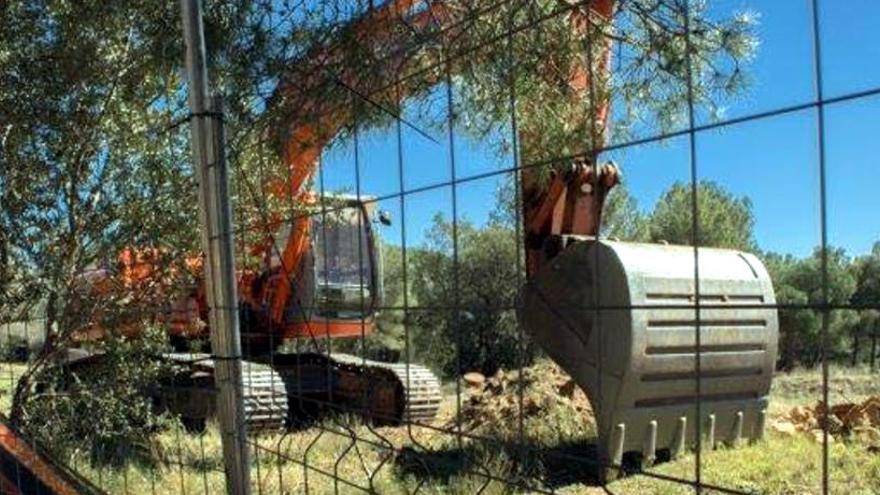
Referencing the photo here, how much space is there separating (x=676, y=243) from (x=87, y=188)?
2975 millimetres

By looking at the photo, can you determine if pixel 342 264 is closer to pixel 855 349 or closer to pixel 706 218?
pixel 706 218

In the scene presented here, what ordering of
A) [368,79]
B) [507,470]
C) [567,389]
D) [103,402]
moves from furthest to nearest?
1. [567,389]
2. [103,402]
3. [507,470]
4. [368,79]

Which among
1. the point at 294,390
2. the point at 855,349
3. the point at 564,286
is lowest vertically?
the point at 294,390

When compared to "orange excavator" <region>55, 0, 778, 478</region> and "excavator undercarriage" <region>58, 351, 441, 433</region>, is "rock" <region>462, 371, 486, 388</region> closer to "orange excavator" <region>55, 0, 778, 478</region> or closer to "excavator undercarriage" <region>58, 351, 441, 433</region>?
"excavator undercarriage" <region>58, 351, 441, 433</region>

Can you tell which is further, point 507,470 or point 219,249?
point 507,470

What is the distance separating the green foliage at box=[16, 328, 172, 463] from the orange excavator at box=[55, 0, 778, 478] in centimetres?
22

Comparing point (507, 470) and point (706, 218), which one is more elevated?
point (706, 218)

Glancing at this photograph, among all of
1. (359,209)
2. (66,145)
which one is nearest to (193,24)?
(359,209)

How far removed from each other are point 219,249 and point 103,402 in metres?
3.28

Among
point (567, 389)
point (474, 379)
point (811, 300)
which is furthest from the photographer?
point (474, 379)

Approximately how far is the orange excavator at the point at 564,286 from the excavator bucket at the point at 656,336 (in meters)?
0.01

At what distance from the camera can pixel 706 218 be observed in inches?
141

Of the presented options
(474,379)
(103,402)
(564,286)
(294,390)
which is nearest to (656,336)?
(564,286)

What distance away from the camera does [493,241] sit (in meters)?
4.22
